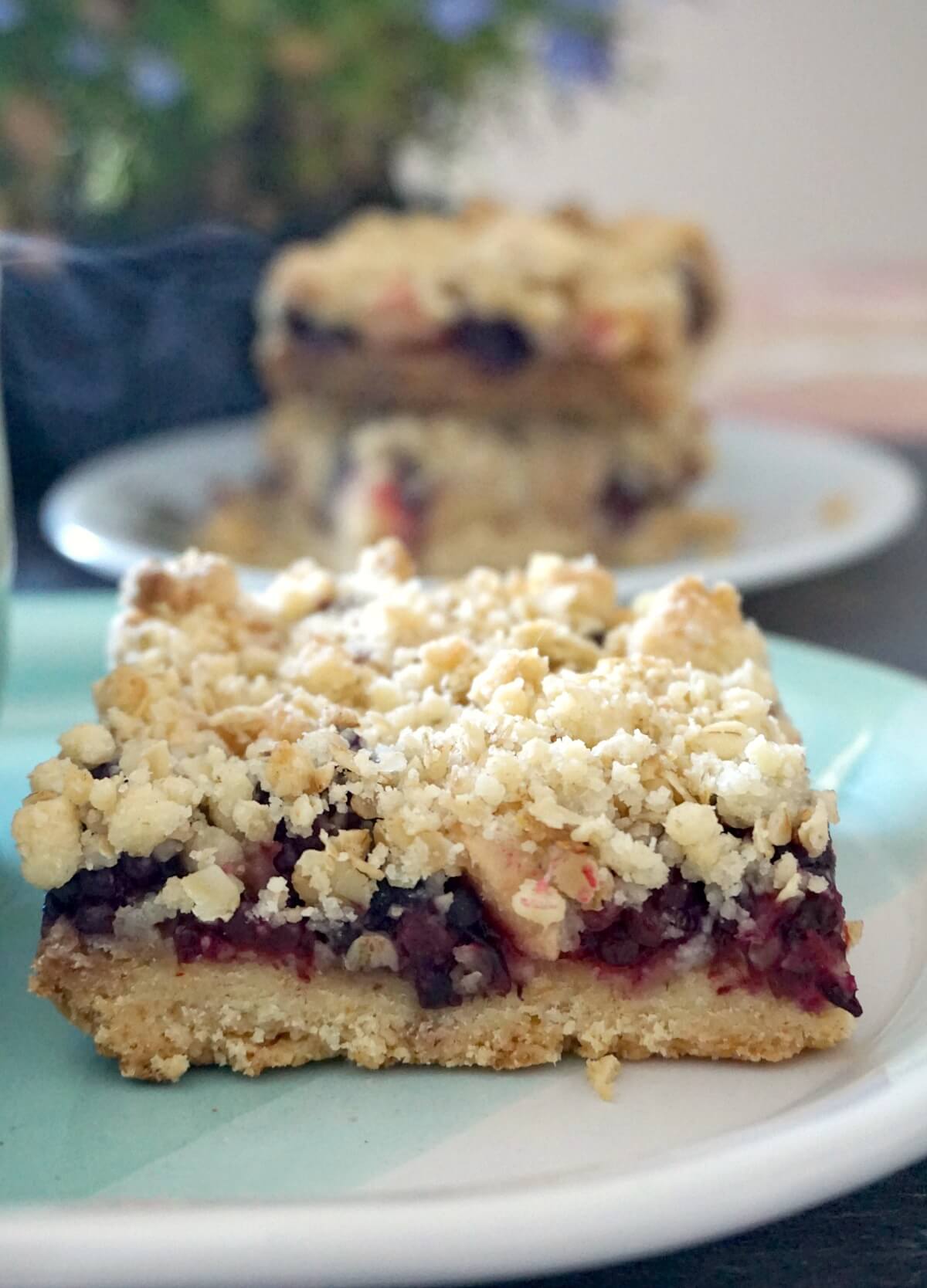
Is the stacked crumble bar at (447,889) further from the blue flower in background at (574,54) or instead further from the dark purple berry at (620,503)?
the blue flower in background at (574,54)

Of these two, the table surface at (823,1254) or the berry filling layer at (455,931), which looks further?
the berry filling layer at (455,931)

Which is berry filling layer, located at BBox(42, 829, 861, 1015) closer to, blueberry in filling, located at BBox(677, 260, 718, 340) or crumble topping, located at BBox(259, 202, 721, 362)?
crumble topping, located at BBox(259, 202, 721, 362)

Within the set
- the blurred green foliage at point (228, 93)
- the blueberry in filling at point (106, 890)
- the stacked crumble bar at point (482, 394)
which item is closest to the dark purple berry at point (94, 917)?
the blueberry in filling at point (106, 890)

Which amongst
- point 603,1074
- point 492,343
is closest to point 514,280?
point 492,343

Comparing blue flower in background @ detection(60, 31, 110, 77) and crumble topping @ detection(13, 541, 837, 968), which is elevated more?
blue flower in background @ detection(60, 31, 110, 77)

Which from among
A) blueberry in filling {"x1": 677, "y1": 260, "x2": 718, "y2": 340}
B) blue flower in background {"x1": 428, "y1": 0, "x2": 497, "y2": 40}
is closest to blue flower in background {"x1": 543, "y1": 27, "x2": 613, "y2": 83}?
→ blue flower in background {"x1": 428, "y1": 0, "x2": 497, "y2": 40}

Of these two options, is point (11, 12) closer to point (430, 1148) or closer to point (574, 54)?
point (574, 54)
